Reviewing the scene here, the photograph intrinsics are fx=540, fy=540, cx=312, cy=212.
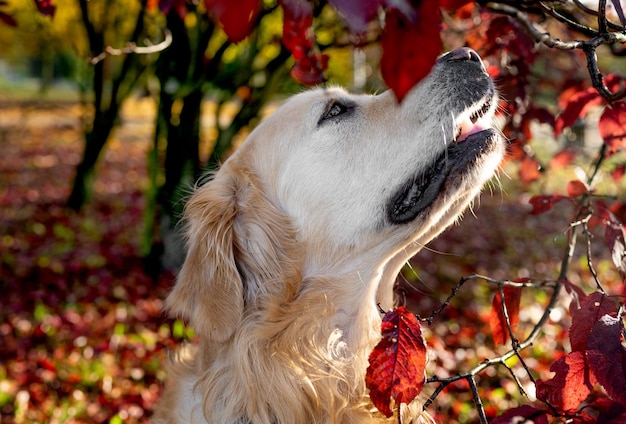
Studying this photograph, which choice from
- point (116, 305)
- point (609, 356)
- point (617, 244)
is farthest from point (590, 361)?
point (116, 305)

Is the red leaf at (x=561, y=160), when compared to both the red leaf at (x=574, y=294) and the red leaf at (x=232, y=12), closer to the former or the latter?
the red leaf at (x=574, y=294)

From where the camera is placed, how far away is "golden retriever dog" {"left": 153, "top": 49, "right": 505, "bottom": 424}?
213cm

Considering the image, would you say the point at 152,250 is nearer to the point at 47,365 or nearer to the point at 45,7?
the point at 47,365

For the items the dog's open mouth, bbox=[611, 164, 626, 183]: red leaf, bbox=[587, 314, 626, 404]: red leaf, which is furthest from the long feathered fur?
bbox=[611, 164, 626, 183]: red leaf

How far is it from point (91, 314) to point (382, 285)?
12.2 feet

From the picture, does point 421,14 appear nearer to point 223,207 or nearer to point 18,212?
point 223,207

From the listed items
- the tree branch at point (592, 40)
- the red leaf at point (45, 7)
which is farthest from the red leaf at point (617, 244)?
the red leaf at point (45, 7)

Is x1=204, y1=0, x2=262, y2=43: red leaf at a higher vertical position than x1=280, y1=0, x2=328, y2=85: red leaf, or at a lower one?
higher

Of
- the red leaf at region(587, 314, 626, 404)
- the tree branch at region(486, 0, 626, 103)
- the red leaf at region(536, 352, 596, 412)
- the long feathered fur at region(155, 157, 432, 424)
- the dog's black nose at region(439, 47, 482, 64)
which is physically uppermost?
the tree branch at region(486, 0, 626, 103)

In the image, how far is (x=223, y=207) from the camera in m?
2.54

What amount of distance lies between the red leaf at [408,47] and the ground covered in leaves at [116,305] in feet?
4.48

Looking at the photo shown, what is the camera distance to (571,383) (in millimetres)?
1523

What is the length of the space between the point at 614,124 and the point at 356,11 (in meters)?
1.86

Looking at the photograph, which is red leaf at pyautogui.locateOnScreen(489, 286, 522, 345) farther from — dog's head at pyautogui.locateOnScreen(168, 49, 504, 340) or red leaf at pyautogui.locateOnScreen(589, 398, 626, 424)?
red leaf at pyautogui.locateOnScreen(589, 398, 626, 424)
